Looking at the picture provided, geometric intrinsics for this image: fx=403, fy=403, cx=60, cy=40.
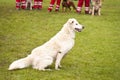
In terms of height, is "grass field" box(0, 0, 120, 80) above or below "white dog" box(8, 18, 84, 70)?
below

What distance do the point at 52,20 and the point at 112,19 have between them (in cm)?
313

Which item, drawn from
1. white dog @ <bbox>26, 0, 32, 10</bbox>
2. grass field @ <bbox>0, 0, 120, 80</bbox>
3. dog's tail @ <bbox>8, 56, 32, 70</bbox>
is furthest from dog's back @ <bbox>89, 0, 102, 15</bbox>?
dog's tail @ <bbox>8, 56, 32, 70</bbox>

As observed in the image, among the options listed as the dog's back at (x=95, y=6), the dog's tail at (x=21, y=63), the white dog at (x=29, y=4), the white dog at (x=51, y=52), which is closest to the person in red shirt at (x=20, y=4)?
the white dog at (x=29, y=4)

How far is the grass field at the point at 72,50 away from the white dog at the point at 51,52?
17 cm

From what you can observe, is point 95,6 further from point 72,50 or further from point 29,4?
point 72,50

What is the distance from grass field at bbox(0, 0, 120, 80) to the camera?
931 cm

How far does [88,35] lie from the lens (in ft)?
50.0

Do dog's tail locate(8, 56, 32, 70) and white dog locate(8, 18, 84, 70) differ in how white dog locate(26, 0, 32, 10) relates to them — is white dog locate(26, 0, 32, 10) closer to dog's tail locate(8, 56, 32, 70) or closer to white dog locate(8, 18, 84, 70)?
white dog locate(8, 18, 84, 70)

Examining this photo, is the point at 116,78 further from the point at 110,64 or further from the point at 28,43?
the point at 28,43

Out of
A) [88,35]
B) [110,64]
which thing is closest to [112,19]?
[88,35]

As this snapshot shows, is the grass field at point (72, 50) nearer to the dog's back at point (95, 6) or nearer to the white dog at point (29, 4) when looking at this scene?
the dog's back at point (95, 6)

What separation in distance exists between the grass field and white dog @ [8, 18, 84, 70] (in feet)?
0.55

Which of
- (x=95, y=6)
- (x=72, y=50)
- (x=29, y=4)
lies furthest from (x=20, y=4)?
(x=72, y=50)

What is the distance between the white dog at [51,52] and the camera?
9.23 meters
